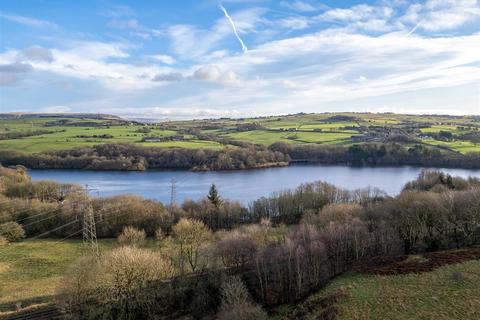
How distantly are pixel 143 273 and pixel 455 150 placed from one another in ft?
307

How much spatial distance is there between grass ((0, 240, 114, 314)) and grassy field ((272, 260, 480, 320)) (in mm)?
18543

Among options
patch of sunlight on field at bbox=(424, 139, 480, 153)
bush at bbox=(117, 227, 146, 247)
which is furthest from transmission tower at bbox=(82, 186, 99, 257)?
patch of sunlight on field at bbox=(424, 139, 480, 153)

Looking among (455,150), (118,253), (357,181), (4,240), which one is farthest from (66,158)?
(455,150)

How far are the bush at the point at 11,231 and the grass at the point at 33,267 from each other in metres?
1.43

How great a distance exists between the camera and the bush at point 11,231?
43281mm

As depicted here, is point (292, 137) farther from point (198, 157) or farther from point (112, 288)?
point (112, 288)

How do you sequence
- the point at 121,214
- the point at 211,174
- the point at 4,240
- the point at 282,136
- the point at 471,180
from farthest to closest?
the point at 282,136, the point at 211,174, the point at 471,180, the point at 121,214, the point at 4,240

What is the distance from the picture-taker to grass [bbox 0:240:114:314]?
28141 millimetres

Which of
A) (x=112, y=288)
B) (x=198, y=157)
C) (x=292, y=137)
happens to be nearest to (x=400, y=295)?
(x=112, y=288)

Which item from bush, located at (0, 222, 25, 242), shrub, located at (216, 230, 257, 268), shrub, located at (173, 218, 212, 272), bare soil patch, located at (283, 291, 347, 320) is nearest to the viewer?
bare soil patch, located at (283, 291, 347, 320)

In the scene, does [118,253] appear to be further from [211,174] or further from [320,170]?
[320,170]

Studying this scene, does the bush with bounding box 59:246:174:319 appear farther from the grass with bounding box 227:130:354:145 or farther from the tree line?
the grass with bounding box 227:130:354:145

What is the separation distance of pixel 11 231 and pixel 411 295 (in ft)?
137

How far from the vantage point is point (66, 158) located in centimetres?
10312
